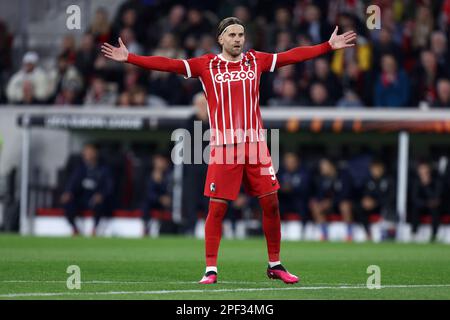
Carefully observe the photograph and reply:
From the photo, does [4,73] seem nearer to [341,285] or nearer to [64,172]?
[64,172]

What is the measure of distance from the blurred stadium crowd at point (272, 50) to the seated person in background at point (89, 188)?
4.78 feet

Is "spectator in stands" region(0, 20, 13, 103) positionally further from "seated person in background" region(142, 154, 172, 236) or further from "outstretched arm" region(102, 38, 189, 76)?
"outstretched arm" region(102, 38, 189, 76)

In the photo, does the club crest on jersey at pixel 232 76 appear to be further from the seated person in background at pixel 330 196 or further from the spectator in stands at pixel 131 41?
the spectator in stands at pixel 131 41

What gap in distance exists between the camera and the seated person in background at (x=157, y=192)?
23.9m

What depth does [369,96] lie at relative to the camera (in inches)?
931

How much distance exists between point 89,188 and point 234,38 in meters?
14.3

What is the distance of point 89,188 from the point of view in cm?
2427

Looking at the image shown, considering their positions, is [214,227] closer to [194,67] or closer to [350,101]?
[194,67]

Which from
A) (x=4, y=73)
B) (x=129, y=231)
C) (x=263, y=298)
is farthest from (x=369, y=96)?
(x=263, y=298)

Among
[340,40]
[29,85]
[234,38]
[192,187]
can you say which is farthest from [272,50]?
[234,38]

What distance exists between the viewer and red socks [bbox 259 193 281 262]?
10.5 m

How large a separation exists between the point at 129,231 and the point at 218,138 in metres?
14.5

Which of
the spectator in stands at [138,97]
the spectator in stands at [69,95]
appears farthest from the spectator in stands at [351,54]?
the spectator in stands at [69,95]
